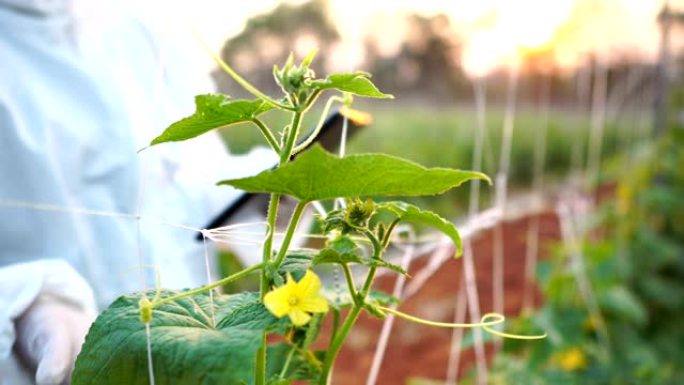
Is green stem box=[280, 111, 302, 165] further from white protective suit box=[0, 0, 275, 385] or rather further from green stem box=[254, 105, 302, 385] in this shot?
white protective suit box=[0, 0, 275, 385]

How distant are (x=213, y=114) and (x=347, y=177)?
0.09 metres

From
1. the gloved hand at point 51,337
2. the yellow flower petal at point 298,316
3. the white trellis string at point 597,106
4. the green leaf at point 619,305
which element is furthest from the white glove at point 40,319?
the white trellis string at point 597,106

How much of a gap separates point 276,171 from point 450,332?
3.05 m

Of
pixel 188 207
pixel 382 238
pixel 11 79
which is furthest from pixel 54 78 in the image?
pixel 382 238

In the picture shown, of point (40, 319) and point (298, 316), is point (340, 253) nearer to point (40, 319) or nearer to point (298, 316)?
point (298, 316)

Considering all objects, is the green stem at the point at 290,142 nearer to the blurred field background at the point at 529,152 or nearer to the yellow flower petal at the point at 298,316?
the yellow flower petal at the point at 298,316

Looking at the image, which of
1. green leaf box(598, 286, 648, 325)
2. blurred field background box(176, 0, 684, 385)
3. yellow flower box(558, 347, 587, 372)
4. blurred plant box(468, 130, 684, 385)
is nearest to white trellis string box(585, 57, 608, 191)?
blurred field background box(176, 0, 684, 385)

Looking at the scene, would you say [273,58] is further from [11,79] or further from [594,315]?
[11,79]

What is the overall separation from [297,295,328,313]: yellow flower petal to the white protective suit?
464 millimetres

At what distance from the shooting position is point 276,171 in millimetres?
489

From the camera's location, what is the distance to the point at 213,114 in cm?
52

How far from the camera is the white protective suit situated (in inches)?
41.9

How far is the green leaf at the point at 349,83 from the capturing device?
1.69ft

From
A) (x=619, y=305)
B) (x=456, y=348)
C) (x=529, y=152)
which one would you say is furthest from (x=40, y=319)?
(x=529, y=152)
